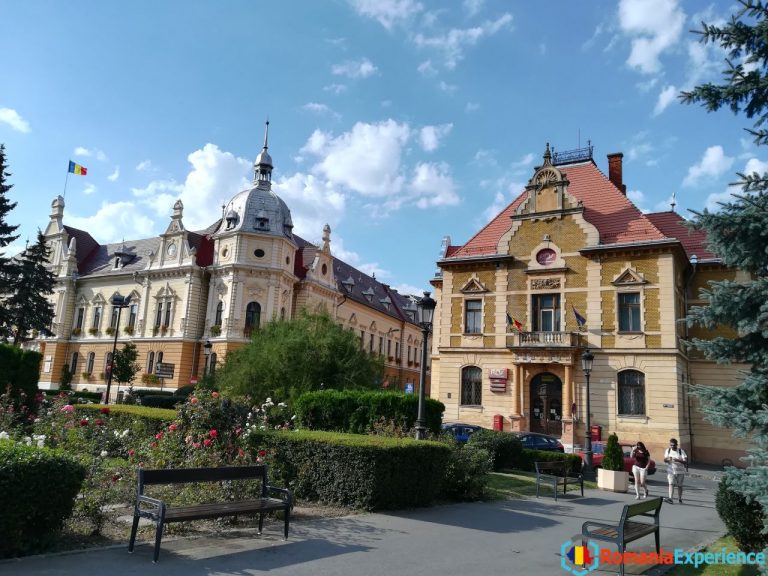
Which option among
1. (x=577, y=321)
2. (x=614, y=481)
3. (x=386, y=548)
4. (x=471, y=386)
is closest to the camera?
(x=386, y=548)

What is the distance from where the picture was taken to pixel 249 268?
1823 inches

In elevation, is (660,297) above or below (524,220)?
below

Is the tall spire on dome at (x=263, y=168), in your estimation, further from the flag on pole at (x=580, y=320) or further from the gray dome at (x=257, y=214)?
the flag on pole at (x=580, y=320)

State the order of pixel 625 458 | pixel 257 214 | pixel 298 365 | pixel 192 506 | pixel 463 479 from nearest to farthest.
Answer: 1. pixel 192 506
2. pixel 463 479
3. pixel 625 458
4. pixel 298 365
5. pixel 257 214

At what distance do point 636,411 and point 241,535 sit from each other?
25286 mm

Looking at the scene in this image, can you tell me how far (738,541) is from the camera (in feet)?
29.0

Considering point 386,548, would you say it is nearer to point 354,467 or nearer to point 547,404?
point 354,467

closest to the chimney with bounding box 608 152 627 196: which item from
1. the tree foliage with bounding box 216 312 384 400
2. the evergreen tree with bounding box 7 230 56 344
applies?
the tree foliage with bounding box 216 312 384 400

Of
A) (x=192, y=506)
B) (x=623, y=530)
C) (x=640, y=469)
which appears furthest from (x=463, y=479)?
(x=192, y=506)

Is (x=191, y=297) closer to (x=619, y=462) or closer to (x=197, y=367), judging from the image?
(x=197, y=367)

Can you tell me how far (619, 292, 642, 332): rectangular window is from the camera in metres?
29.8

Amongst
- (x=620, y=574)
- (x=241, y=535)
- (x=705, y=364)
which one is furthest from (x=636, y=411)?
(x=241, y=535)

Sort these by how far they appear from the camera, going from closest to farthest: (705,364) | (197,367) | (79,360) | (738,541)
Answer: (738,541)
(705,364)
(197,367)
(79,360)

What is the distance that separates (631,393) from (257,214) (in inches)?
1273
